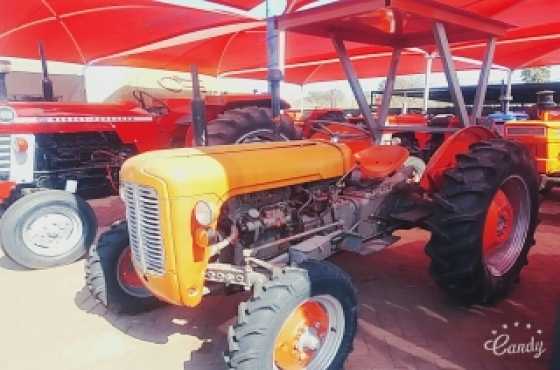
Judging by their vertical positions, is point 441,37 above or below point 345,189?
above

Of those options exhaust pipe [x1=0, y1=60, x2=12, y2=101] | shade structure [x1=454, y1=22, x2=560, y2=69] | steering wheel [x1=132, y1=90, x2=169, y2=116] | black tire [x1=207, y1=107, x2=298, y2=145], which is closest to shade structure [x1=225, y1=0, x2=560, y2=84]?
shade structure [x1=454, y1=22, x2=560, y2=69]

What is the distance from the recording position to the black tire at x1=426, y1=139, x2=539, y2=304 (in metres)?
2.76

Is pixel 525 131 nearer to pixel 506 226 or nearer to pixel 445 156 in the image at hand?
pixel 506 226

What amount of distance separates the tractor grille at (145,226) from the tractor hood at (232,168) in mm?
67

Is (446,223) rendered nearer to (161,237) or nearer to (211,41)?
(161,237)

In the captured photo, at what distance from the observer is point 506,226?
327 cm

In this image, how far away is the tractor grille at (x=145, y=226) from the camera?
7.25 ft

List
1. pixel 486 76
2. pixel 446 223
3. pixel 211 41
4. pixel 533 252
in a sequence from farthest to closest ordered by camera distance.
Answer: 1. pixel 211 41
2. pixel 533 252
3. pixel 486 76
4. pixel 446 223

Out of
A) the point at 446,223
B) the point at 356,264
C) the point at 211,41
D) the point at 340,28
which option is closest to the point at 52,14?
the point at 211,41

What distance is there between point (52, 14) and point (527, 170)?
9664 mm

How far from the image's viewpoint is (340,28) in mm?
3672

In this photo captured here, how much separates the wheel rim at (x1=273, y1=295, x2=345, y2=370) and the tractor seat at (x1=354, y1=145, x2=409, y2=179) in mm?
1167

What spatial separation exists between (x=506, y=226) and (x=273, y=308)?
2.05 metres

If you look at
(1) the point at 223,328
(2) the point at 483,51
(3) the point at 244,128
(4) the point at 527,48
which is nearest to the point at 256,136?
(3) the point at 244,128
